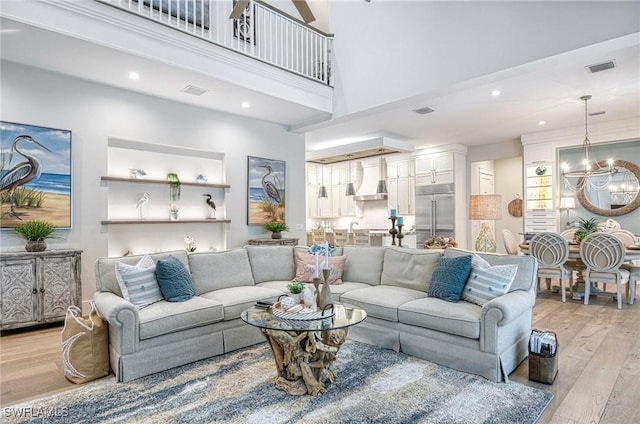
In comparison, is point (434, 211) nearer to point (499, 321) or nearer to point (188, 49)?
point (499, 321)

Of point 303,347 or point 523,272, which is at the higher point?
point 523,272

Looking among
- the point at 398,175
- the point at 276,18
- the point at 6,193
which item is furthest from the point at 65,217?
the point at 398,175

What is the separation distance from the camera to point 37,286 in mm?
3861

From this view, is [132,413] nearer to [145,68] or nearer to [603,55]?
[145,68]

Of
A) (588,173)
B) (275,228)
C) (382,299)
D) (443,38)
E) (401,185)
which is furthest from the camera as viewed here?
(401,185)

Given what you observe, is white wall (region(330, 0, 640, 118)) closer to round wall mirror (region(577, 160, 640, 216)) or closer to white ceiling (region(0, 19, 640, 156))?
white ceiling (region(0, 19, 640, 156))

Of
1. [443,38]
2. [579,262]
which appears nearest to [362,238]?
[579,262]

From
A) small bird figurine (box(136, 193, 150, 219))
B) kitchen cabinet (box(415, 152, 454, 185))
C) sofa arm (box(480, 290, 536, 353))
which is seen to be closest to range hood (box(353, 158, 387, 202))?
kitchen cabinet (box(415, 152, 454, 185))

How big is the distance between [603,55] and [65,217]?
241 inches

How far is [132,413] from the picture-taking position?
218 centimetres

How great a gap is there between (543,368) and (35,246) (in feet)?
16.1

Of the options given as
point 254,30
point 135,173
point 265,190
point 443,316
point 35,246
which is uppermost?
point 254,30

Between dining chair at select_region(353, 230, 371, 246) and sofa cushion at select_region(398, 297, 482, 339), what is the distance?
5.30 m

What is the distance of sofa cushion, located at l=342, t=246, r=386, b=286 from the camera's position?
397cm
